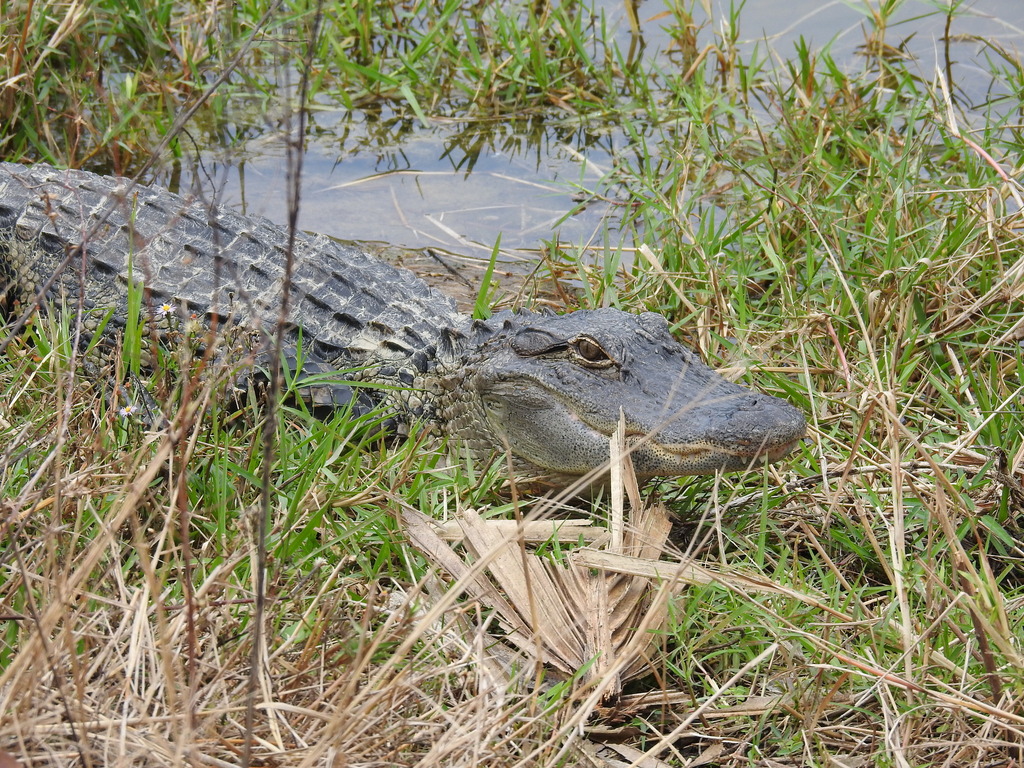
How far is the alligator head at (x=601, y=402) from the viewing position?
124 inches

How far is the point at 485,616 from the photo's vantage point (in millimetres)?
2836

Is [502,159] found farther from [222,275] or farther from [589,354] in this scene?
[589,354]

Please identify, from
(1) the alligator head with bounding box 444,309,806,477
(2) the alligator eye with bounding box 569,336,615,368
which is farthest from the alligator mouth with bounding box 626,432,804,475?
(2) the alligator eye with bounding box 569,336,615,368

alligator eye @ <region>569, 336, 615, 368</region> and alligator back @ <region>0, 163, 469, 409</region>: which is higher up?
alligator eye @ <region>569, 336, 615, 368</region>

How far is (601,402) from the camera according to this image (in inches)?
136

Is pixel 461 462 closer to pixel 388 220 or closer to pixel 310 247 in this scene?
pixel 310 247

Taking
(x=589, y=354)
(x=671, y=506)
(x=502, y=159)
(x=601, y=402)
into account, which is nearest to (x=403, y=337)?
(x=589, y=354)

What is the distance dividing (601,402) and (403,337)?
103 cm

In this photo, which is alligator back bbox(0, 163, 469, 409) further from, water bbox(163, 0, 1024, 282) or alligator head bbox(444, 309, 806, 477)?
water bbox(163, 0, 1024, 282)

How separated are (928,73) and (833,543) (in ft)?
13.4

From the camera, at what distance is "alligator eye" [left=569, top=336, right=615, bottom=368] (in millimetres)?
3498

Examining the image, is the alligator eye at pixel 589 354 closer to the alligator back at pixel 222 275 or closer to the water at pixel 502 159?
the alligator back at pixel 222 275

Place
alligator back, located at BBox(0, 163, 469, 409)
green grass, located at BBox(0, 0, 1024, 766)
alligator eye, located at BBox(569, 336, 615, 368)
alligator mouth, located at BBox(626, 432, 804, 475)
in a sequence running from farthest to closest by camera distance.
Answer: alligator back, located at BBox(0, 163, 469, 409) < alligator eye, located at BBox(569, 336, 615, 368) < alligator mouth, located at BBox(626, 432, 804, 475) < green grass, located at BBox(0, 0, 1024, 766)

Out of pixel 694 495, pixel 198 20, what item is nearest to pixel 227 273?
pixel 694 495
